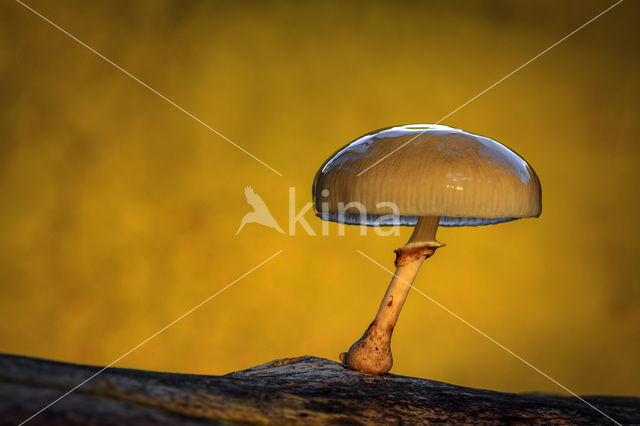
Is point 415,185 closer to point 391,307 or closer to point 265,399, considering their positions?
point 391,307

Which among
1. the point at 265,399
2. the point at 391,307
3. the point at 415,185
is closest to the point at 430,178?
the point at 415,185

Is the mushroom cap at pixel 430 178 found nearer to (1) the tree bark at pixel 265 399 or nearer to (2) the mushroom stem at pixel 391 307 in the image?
(2) the mushroom stem at pixel 391 307

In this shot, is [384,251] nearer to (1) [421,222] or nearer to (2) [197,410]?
(1) [421,222]

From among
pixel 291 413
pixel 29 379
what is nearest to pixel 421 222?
pixel 291 413

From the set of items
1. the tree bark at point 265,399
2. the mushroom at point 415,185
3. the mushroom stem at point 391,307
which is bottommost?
the tree bark at point 265,399

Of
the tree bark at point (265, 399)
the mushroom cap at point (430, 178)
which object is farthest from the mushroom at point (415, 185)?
the tree bark at point (265, 399)

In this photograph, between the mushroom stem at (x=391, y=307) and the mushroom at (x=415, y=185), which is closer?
the mushroom at (x=415, y=185)

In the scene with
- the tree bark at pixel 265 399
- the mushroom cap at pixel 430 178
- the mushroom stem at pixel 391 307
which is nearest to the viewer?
the tree bark at pixel 265 399
